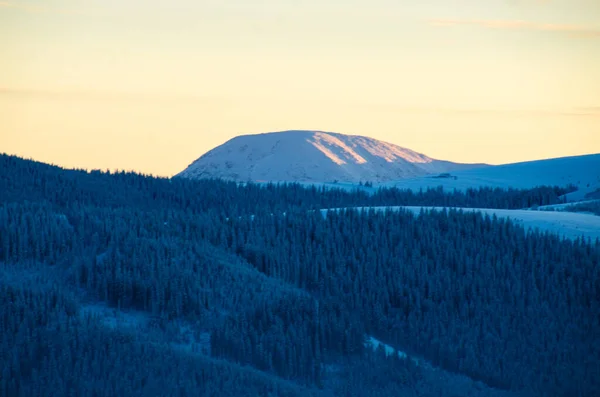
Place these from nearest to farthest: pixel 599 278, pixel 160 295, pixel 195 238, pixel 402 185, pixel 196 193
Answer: pixel 160 295 < pixel 599 278 < pixel 195 238 < pixel 196 193 < pixel 402 185

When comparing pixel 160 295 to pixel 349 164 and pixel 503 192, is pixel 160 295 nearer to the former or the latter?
→ pixel 503 192

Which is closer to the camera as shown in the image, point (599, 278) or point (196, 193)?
point (599, 278)

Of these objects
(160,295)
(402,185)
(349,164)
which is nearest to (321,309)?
(160,295)

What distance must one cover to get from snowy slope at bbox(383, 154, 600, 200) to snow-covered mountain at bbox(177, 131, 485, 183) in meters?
15.2

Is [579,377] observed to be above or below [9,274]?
below

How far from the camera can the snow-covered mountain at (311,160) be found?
322ft

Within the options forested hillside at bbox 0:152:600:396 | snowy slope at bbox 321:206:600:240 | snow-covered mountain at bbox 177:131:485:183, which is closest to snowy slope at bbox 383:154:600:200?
snow-covered mountain at bbox 177:131:485:183

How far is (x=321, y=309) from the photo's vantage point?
29.5 metres

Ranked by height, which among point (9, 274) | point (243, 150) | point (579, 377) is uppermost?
point (243, 150)

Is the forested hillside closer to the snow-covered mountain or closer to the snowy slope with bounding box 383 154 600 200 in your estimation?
the snowy slope with bounding box 383 154 600 200

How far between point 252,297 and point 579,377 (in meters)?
9.44

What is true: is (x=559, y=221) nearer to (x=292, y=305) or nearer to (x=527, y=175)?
(x=292, y=305)

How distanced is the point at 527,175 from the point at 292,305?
54.7m

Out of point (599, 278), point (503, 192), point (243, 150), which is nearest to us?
point (599, 278)
